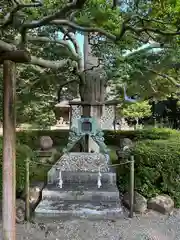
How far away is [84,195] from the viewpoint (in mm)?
4898

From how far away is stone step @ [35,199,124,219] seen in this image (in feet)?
14.3

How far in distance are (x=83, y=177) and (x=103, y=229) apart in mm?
1598

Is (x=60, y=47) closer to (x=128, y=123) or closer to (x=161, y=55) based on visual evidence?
(x=161, y=55)

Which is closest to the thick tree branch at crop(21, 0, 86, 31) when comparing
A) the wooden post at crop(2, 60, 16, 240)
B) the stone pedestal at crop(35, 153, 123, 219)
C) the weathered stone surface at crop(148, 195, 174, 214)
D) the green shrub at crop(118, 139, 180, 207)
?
the wooden post at crop(2, 60, 16, 240)

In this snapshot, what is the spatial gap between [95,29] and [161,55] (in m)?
5.55

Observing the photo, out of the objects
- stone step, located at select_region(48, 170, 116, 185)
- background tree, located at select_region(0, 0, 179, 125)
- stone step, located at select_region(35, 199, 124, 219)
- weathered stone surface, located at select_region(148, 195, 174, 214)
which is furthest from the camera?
stone step, located at select_region(48, 170, 116, 185)

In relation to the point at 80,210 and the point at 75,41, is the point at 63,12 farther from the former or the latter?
the point at 75,41

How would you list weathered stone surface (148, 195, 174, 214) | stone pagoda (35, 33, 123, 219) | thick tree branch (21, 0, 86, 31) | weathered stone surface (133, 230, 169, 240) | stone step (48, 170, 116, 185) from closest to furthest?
thick tree branch (21, 0, 86, 31), weathered stone surface (133, 230, 169, 240), stone pagoda (35, 33, 123, 219), weathered stone surface (148, 195, 174, 214), stone step (48, 170, 116, 185)

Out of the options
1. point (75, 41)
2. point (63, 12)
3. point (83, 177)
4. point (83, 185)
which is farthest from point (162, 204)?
point (75, 41)

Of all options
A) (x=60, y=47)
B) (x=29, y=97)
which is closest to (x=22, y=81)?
(x=29, y=97)

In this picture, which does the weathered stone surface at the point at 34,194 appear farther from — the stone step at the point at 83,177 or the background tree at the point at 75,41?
the background tree at the point at 75,41

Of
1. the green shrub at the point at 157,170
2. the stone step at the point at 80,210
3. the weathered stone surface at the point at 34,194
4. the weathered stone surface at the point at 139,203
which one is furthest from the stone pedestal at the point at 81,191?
the green shrub at the point at 157,170

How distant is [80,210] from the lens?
4.43 meters

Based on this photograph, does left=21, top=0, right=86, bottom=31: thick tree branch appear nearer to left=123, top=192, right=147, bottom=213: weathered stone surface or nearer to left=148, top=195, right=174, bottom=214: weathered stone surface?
left=123, top=192, right=147, bottom=213: weathered stone surface
